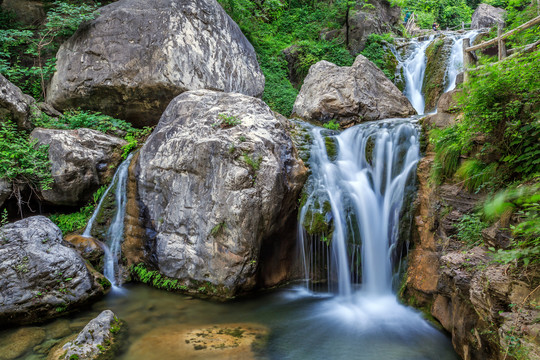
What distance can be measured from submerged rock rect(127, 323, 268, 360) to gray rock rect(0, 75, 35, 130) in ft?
21.2

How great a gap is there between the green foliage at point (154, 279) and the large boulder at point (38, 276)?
848 millimetres

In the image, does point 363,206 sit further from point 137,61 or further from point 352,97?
point 137,61

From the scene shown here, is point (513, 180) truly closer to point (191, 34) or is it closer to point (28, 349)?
point (28, 349)

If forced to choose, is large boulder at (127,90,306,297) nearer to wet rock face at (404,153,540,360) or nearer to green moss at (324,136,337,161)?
green moss at (324,136,337,161)

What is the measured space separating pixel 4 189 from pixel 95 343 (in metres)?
4.79

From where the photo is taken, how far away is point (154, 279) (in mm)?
6434

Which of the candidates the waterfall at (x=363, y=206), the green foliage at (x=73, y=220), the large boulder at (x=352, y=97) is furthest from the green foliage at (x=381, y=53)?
the green foliage at (x=73, y=220)

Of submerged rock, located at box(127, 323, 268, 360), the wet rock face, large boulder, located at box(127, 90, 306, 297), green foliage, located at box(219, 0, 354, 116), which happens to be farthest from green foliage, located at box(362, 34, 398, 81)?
submerged rock, located at box(127, 323, 268, 360)

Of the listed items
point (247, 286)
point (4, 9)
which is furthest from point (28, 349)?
point (4, 9)

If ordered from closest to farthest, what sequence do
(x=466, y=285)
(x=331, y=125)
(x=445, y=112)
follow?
(x=466, y=285)
(x=445, y=112)
(x=331, y=125)

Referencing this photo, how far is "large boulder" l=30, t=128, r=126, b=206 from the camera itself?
7359 mm

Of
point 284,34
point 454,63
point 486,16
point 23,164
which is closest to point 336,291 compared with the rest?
point 23,164

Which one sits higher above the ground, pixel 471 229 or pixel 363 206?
pixel 363 206

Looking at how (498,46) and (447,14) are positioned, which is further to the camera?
(447,14)
